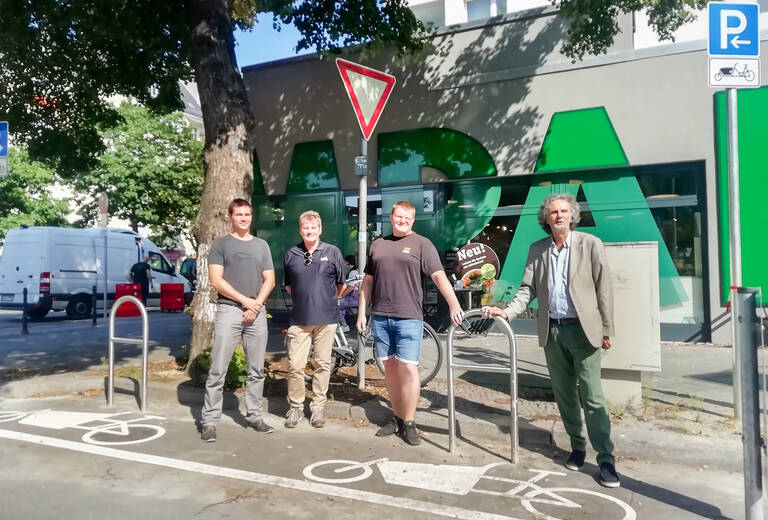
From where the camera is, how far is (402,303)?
4699 millimetres

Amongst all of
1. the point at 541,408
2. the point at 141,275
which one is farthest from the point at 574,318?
the point at 141,275

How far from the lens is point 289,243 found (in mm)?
12156

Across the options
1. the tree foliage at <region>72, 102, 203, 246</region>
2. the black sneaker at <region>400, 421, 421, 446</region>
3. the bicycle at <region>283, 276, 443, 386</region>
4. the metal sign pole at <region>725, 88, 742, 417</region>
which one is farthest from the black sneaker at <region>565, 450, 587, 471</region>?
the tree foliage at <region>72, 102, 203, 246</region>

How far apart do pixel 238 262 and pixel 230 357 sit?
0.82m

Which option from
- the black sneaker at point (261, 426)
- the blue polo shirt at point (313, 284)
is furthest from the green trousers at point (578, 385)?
the black sneaker at point (261, 426)

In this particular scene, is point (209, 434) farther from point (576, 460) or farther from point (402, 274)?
point (576, 460)

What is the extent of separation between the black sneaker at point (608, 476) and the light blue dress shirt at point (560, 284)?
1000mm

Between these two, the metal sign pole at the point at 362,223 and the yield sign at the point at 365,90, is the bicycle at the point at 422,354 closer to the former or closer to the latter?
the metal sign pole at the point at 362,223

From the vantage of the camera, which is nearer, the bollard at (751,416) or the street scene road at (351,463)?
the bollard at (751,416)

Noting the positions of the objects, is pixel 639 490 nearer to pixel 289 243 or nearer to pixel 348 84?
pixel 348 84

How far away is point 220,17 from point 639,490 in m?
6.77

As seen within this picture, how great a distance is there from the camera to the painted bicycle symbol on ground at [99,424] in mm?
4914

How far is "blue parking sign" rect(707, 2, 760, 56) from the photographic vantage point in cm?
468

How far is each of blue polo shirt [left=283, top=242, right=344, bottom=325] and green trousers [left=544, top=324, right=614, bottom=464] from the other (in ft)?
6.31
